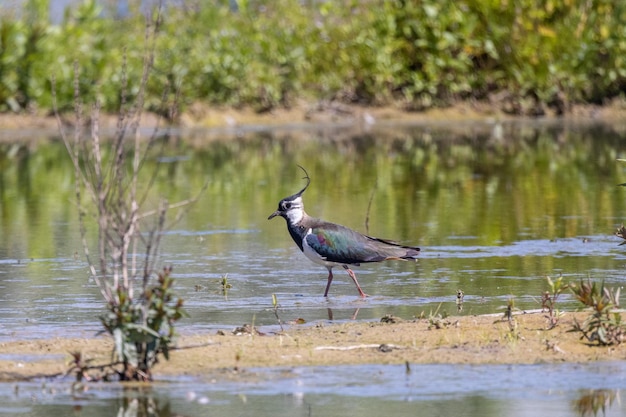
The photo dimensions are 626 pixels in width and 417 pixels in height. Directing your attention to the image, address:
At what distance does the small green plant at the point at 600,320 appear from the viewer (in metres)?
6.98

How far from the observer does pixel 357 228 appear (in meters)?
12.9

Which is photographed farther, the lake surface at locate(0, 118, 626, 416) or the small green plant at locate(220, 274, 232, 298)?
the small green plant at locate(220, 274, 232, 298)

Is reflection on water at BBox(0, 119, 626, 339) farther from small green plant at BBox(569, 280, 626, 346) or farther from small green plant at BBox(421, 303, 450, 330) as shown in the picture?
small green plant at BBox(569, 280, 626, 346)

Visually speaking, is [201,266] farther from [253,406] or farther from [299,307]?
[253,406]

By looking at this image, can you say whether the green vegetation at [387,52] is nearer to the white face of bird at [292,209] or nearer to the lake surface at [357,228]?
the lake surface at [357,228]

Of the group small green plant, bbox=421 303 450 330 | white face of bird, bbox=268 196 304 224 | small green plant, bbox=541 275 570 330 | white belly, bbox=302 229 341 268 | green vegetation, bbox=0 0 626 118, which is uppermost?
green vegetation, bbox=0 0 626 118

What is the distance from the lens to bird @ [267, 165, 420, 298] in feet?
30.5

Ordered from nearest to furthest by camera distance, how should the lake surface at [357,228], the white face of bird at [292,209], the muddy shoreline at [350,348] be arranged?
the muddy shoreline at [350,348], the lake surface at [357,228], the white face of bird at [292,209]

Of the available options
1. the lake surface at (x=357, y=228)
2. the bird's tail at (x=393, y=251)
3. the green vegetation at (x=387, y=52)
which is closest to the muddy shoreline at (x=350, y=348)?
the lake surface at (x=357, y=228)

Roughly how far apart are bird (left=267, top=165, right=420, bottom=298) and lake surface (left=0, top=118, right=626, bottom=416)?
254 mm

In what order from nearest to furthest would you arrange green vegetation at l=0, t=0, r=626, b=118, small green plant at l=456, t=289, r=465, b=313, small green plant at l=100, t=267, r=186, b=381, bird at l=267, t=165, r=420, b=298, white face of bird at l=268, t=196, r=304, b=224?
1. small green plant at l=100, t=267, r=186, b=381
2. small green plant at l=456, t=289, r=465, b=313
3. bird at l=267, t=165, r=420, b=298
4. white face of bird at l=268, t=196, r=304, b=224
5. green vegetation at l=0, t=0, r=626, b=118

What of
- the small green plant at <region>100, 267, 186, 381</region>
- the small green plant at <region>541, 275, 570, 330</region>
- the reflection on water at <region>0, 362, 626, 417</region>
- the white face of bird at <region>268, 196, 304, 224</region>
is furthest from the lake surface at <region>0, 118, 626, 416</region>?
the small green plant at <region>541, 275, 570, 330</region>

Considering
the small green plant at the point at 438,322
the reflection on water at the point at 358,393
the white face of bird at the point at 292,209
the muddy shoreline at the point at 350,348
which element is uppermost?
the white face of bird at the point at 292,209

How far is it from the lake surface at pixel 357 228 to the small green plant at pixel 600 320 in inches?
13.1
